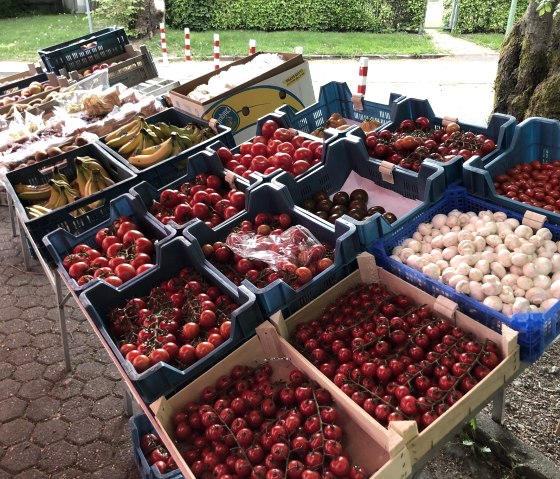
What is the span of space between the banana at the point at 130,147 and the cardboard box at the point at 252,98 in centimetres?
60

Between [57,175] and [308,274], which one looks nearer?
[308,274]

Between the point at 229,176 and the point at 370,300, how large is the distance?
136 cm

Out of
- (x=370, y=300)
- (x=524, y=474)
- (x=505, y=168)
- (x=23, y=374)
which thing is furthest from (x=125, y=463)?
(x=505, y=168)

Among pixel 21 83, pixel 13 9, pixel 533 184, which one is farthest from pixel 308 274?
pixel 13 9

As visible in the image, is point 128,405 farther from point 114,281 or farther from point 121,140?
point 121,140

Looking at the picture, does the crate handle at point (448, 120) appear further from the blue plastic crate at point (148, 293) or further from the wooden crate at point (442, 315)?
the blue plastic crate at point (148, 293)

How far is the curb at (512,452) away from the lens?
2.81m

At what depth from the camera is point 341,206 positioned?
3.08 meters

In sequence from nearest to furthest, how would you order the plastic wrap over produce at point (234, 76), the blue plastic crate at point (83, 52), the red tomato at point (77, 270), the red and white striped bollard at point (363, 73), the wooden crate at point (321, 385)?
the wooden crate at point (321, 385) < the red tomato at point (77, 270) < the plastic wrap over produce at point (234, 76) < the blue plastic crate at point (83, 52) < the red and white striped bollard at point (363, 73)

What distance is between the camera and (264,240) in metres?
2.75

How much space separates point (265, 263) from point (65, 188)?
1.85m

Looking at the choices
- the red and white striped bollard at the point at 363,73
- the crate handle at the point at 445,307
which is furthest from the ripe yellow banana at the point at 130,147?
the red and white striped bollard at the point at 363,73

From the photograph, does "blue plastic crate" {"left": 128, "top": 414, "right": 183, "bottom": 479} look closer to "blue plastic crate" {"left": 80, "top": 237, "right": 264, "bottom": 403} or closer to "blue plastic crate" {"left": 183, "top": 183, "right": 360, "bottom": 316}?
"blue plastic crate" {"left": 80, "top": 237, "right": 264, "bottom": 403}

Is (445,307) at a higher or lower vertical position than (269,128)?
lower
